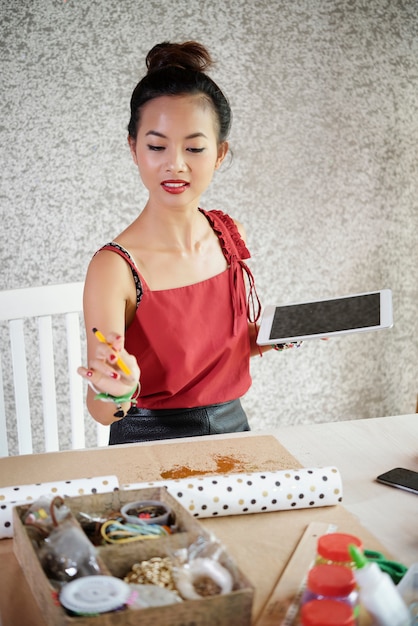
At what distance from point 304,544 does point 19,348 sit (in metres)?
0.93

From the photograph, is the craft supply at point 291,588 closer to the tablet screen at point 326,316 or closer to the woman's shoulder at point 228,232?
the tablet screen at point 326,316

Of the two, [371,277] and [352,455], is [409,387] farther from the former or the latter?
[352,455]

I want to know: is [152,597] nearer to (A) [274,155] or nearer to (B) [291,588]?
(B) [291,588]

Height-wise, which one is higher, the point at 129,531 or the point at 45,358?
the point at 45,358

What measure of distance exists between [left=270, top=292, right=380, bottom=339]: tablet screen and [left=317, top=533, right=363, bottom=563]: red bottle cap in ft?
1.67

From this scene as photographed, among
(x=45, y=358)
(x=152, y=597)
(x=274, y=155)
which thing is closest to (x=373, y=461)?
(x=152, y=597)

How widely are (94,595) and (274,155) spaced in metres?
2.20

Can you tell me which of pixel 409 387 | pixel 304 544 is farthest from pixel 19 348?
pixel 409 387

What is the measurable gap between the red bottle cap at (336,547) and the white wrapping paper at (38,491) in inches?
13.2

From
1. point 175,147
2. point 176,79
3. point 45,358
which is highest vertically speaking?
point 176,79

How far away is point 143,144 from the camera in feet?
5.16

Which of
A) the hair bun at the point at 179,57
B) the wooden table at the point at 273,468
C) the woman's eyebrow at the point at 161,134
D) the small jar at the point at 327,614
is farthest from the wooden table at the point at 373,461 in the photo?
Result: the hair bun at the point at 179,57

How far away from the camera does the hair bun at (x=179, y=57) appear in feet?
5.29

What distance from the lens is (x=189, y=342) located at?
1622 mm
